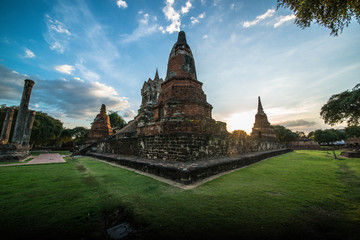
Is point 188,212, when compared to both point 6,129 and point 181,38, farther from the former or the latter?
point 6,129

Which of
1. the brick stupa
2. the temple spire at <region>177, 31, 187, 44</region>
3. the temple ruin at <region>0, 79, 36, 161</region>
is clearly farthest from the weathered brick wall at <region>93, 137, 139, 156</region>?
the temple spire at <region>177, 31, 187, 44</region>

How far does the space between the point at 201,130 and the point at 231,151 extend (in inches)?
102

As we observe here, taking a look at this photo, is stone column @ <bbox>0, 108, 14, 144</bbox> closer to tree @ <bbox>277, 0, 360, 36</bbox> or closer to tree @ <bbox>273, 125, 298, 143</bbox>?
tree @ <bbox>277, 0, 360, 36</bbox>

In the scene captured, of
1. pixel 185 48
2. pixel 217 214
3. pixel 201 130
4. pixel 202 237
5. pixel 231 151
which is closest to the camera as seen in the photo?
pixel 202 237

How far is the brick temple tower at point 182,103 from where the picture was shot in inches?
228

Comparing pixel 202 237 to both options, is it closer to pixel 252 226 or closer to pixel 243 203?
pixel 252 226

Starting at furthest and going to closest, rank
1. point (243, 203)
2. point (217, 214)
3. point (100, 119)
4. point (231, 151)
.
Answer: point (100, 119), point (231, 151), point (243, 203), point (217, 214)

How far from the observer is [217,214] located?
1.92 meters

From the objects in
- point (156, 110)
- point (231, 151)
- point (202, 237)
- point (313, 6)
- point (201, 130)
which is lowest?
point (202, 237)

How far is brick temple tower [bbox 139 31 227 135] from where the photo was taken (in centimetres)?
578

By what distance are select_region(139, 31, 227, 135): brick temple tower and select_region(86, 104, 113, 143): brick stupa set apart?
1226cm

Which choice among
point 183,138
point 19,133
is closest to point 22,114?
point 19,133

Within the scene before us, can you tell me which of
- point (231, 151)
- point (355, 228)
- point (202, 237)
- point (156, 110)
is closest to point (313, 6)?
point (355, 228)

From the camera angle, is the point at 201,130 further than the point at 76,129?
No
